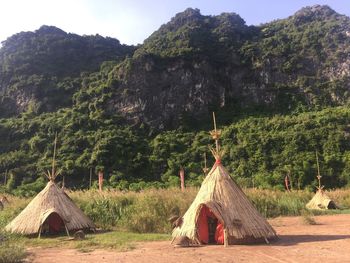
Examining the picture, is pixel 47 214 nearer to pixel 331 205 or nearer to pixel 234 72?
pixel 331 205

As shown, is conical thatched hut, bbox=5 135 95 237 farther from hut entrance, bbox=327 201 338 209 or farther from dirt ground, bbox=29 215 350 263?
hut entrance, bbox=327 201 338 209

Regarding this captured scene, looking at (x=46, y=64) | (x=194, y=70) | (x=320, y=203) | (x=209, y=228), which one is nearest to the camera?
(x=209, y=228)

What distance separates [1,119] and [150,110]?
1499 centimetres

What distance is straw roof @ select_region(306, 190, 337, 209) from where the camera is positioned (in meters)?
19.6

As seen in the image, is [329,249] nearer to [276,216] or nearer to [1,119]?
[276,216]

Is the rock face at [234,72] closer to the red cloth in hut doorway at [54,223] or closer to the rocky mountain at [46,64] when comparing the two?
the rocky mountain at [46,64]

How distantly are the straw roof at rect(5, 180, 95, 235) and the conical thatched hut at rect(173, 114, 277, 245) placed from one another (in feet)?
12.3

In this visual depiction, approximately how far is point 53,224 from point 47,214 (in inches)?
28.5

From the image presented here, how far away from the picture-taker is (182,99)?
5184 cm

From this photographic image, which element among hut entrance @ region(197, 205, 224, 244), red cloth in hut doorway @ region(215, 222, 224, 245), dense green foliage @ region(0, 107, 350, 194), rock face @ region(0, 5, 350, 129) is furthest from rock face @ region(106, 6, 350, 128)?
red cloth in hut doorway @ region(215, 222, 224, 245)

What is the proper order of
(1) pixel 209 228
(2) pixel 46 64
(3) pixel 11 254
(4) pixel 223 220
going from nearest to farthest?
(3) pixel 11 254 < (4) pixel 223 220 < (1) pixel 209 228 < (2) pixel 46 64

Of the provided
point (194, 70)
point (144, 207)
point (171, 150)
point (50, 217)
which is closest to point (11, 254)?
point (50, 217)

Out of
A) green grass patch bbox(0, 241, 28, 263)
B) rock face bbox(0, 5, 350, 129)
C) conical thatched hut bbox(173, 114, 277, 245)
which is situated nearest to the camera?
green grass patch bbox(0, 241, 28, 263)

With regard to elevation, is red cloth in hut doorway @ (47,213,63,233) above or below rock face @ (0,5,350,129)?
below
